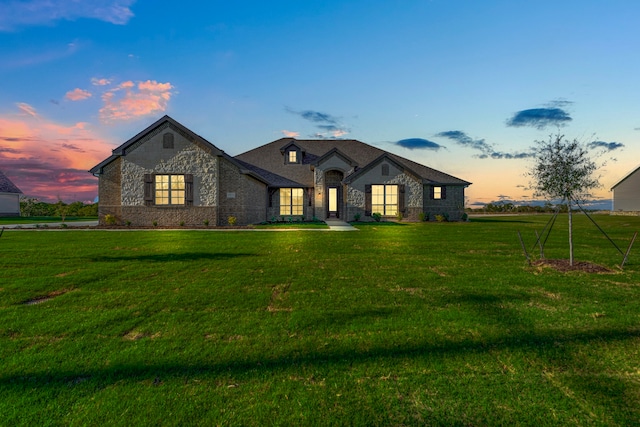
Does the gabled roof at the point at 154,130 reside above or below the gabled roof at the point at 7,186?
above

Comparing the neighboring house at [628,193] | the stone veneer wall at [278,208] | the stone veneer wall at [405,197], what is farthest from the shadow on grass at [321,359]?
the neighboring house at [628,193]

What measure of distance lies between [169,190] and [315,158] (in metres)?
13.8

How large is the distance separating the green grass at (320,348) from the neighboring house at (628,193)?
48726mm

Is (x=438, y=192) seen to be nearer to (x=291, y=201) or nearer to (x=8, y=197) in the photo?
(x=291, y=201)

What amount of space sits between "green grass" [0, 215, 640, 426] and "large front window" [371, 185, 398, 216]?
20.0 meters

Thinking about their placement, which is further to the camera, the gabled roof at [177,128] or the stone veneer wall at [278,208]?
the stone veneer wall at [278,208]

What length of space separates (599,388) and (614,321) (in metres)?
2.35

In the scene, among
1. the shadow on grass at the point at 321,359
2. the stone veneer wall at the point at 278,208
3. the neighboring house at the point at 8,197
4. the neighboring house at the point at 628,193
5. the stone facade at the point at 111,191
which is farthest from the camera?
the neighboring house at the point at 628,193

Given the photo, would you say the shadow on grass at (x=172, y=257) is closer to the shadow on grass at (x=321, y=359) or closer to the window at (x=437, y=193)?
the shadow on grass at (x=321, y=359)

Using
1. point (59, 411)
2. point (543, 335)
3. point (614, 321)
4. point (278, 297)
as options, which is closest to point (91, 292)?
point (278, 297)

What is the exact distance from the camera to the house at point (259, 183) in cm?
2242

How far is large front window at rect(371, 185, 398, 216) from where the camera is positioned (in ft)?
91.5

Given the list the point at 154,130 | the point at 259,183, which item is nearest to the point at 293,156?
the point at 259,183

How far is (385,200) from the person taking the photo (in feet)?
91.8
